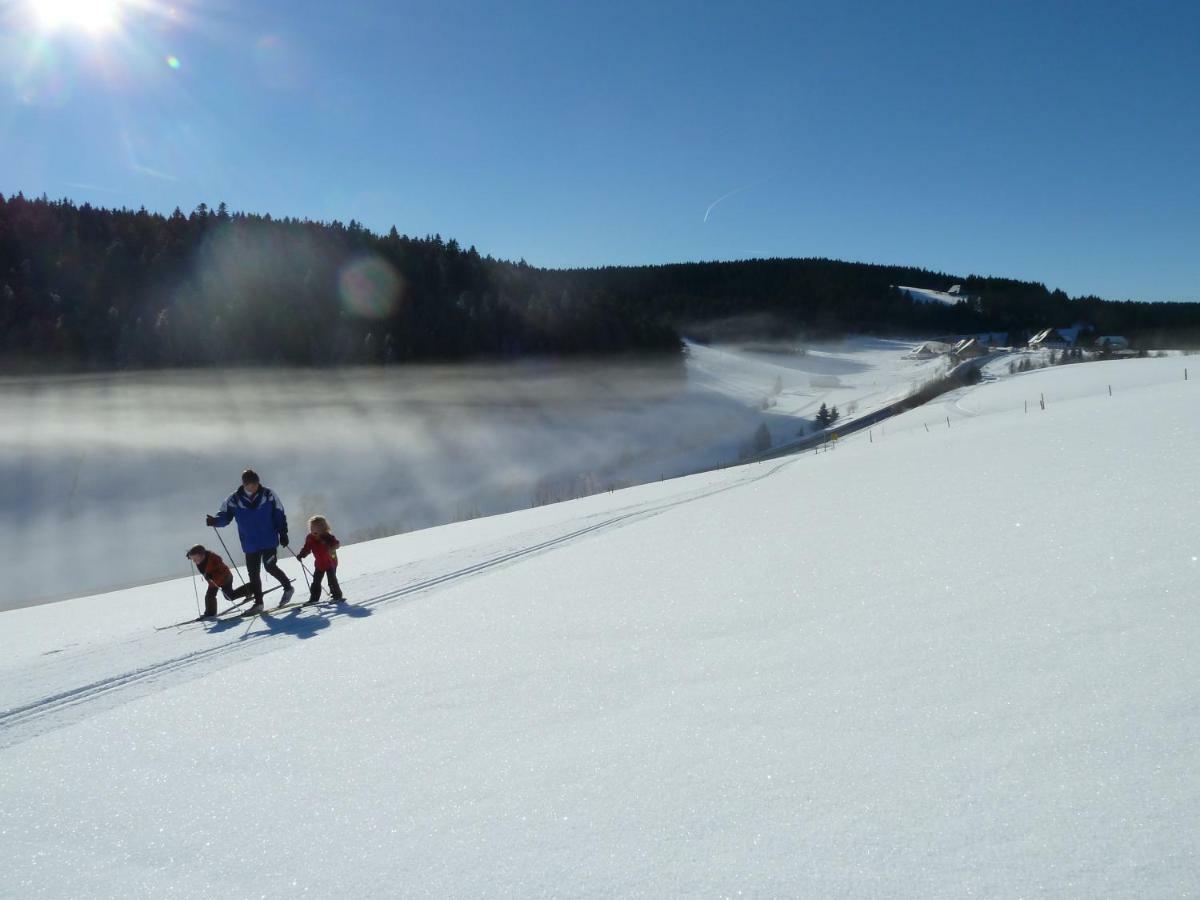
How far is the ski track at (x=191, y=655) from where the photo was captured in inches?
203

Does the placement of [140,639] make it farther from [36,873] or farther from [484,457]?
[484,457]

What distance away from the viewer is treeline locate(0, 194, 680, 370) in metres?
59.3

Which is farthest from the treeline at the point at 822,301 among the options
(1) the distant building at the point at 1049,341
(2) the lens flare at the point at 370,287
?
(2) the lens flare at the point at 370,287

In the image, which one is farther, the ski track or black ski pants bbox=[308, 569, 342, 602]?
black ski pants bbox=[308, 569, 342, 602]

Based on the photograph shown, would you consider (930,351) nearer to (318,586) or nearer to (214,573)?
(318,586)

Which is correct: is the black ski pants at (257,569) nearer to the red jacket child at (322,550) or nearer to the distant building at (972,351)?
the red jacket child at (322,550)

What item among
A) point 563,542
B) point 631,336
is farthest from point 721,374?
point 563,542

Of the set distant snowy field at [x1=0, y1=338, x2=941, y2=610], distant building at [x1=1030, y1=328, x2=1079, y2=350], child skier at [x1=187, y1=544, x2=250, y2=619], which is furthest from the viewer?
distant building at [x1=1030, y1=328, x2=1079, y2=350]

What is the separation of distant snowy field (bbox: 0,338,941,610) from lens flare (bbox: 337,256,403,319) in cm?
775

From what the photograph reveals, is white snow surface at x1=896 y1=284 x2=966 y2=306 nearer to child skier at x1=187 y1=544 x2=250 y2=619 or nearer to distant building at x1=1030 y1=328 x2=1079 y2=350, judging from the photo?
distant building at x1=1030 y1=328 x2=1079 y2=350

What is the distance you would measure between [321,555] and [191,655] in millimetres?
2324

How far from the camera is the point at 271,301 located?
2670 inches

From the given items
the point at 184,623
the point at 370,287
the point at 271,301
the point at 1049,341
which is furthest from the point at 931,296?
the point at 184,623

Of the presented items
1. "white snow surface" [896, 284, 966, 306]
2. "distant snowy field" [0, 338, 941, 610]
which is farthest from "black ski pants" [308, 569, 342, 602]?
"white snow surface" [896, 284, 966, 306]
